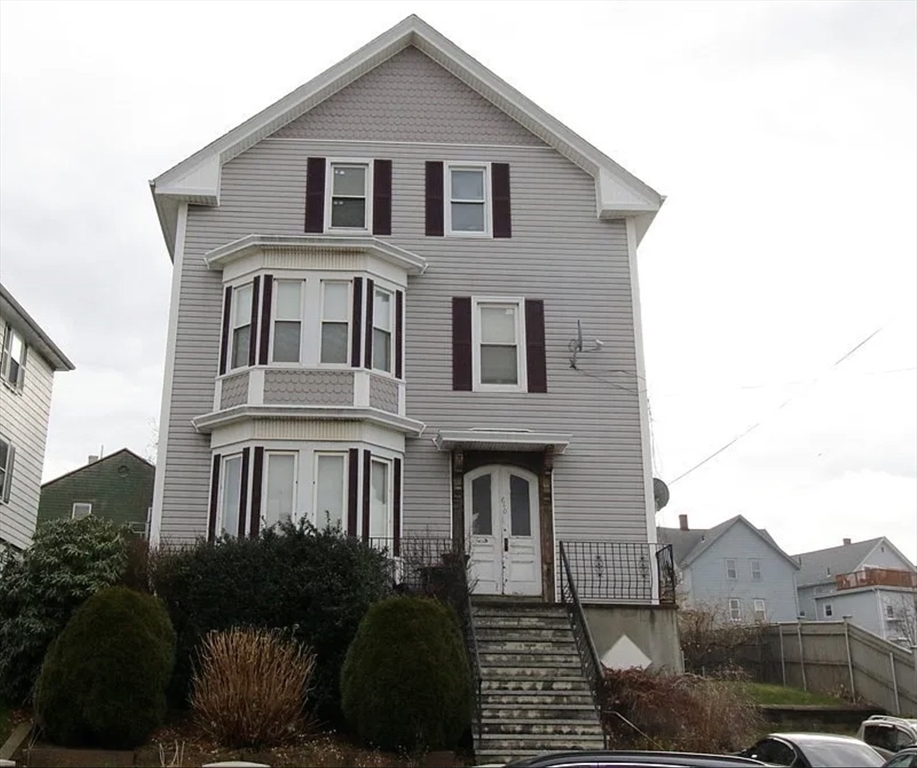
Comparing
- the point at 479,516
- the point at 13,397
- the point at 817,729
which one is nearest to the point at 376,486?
the point at 479,516

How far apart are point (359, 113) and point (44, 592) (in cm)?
1201

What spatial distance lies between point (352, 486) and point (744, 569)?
156 ft

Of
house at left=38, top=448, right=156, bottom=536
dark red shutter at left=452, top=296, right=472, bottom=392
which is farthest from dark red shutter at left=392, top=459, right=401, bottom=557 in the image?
house at left=38, top=448, right=156, bottom=536

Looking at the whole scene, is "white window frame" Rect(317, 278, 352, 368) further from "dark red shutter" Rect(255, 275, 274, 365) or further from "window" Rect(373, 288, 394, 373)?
"dark red shutter" Rect(255, 275, 274, 365)

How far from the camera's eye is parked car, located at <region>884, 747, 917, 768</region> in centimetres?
1019

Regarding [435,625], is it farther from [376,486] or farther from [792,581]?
[792,581]

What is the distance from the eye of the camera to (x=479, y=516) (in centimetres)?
1875

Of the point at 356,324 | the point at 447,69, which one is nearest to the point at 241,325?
the point at 356,324

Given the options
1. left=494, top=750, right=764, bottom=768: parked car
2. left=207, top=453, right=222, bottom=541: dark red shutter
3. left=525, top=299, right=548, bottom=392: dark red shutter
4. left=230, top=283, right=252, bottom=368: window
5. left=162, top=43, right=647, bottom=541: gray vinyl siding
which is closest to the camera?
left=494, top=750, right=764, bottom=768: parked car

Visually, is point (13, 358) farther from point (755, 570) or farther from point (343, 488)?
point (755, 570)

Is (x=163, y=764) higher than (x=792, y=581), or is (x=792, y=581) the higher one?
(x=792, y=581)

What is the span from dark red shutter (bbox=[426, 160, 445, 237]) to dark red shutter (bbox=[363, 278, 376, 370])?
88.1 inches

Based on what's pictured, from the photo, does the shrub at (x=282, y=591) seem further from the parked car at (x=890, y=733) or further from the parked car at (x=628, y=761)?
the parked car at (x=890, y=733)

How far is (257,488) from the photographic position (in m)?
17.5
